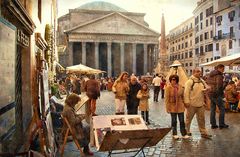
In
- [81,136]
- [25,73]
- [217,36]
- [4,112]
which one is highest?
[217,36]

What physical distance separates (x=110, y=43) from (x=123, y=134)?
45.8 meters

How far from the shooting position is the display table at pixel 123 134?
14.2ft

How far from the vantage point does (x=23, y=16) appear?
5.95 m

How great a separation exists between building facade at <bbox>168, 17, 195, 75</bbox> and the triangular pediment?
10731 mm

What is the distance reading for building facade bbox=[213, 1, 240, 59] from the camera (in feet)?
130

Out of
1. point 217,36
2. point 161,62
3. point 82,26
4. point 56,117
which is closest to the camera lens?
point 56,117

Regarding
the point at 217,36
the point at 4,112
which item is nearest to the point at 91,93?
the point at 4,112

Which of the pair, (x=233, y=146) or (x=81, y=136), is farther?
(x=233, y=146)

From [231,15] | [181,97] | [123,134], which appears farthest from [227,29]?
[123,134]

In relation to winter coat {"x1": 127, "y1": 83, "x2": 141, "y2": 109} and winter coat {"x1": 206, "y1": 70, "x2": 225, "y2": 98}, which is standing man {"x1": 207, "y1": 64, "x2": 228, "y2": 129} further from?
winter coat {"x1": 127, "y1": 83, "x2": 141, "y2": 109}

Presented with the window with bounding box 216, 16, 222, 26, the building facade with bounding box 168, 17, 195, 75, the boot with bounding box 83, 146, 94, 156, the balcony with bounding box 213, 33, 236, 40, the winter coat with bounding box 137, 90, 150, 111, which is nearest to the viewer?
the boot with bounding box 83, 146, 94, 156

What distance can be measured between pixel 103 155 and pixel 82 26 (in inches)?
1728

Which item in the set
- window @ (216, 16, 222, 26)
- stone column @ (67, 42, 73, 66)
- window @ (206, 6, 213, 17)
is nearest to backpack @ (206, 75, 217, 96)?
window @ (216, 16, 222, 26)

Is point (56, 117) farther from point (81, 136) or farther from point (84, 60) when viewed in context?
Result: point (84, 60)
